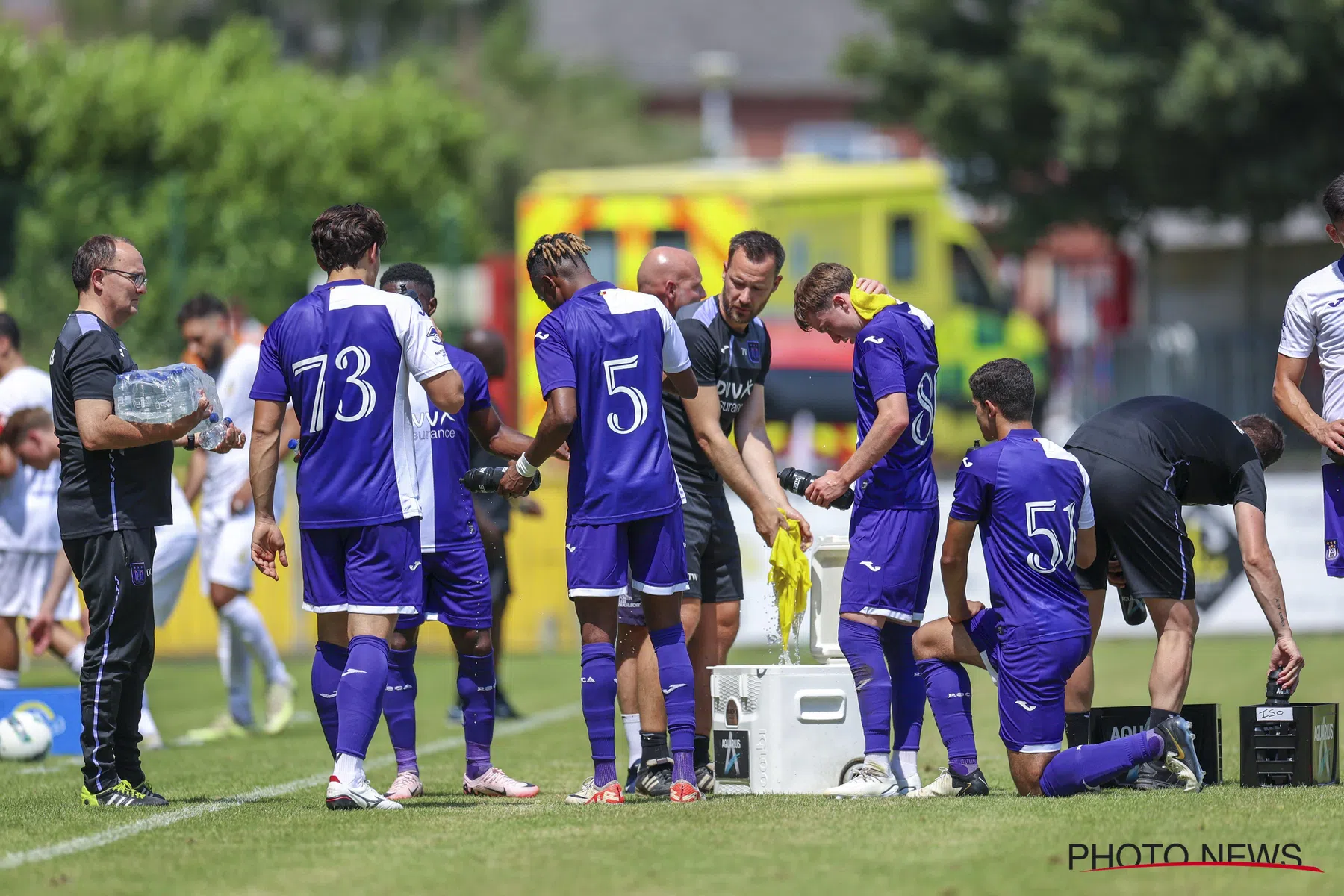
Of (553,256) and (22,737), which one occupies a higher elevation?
(553,256)

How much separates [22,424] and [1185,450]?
20.2 feet

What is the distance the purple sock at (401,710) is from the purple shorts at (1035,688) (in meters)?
2.44

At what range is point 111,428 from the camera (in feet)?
23.0

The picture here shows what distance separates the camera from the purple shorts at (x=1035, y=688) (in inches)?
278

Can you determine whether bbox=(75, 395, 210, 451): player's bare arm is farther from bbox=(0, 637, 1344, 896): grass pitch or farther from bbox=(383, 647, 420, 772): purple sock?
bbox=(0, 637, 1344, 896): grass pitch

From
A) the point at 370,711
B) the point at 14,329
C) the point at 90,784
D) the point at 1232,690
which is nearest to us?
the point at 370,711

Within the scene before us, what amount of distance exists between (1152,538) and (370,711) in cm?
324

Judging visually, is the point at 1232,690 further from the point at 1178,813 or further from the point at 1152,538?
the point at 1178,813

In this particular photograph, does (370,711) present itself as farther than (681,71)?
No

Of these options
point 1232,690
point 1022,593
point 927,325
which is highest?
point 927,325

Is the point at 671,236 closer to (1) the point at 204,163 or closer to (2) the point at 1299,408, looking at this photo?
(1) the point at 204,163

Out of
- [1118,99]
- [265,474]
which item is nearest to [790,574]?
[265,474]

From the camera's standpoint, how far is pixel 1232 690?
1234 centimetres

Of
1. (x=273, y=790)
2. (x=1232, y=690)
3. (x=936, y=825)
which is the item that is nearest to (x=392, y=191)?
(x=1232, y=690)
